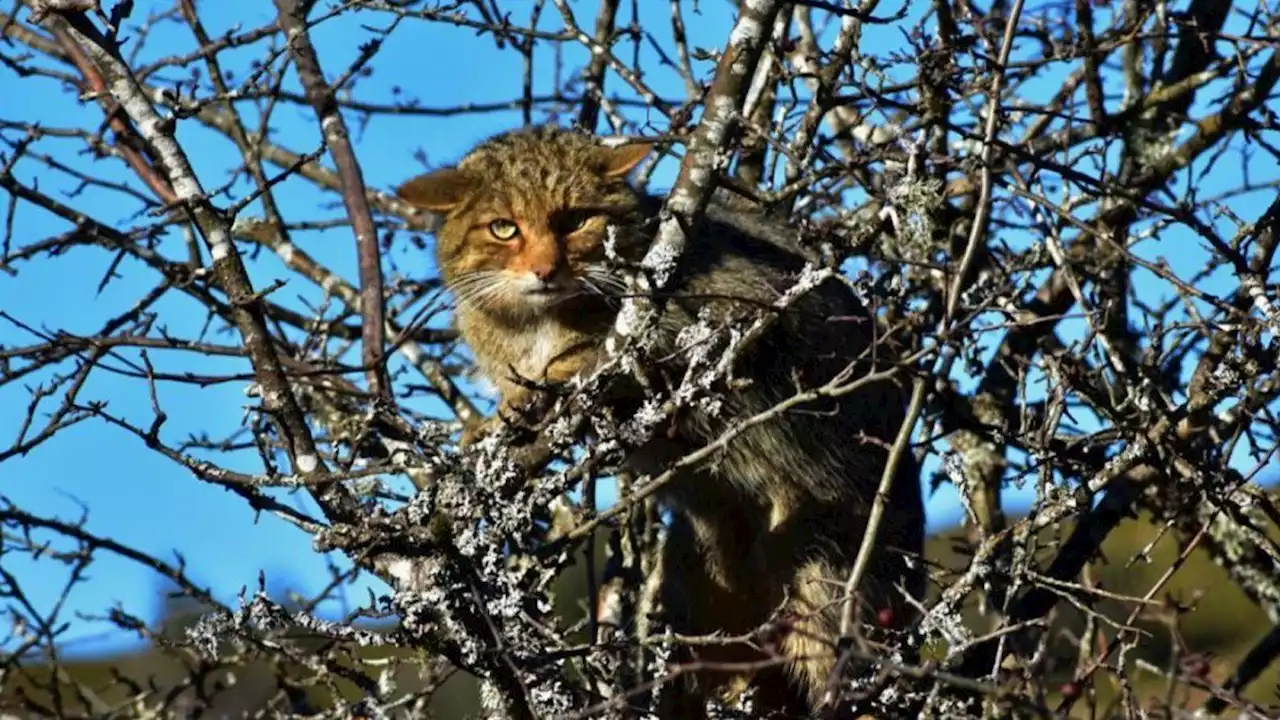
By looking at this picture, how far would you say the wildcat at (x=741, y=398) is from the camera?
19.2 ft

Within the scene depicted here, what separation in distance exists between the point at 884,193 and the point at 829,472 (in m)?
1.36

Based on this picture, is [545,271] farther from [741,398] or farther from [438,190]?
[741,398]

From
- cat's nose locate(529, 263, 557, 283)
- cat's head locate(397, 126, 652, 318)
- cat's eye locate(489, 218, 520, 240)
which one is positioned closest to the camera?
cat's nose locate(529, 263, 557, 283)


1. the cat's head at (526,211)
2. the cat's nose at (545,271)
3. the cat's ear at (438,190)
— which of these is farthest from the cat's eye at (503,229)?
the cat's nose at (545,271)

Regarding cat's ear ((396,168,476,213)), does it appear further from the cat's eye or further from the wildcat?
the cat's eye

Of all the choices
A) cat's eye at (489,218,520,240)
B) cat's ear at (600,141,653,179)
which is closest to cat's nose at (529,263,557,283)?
cat's eye at (489,218,520,240)

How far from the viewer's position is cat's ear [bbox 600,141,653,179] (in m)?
6.01

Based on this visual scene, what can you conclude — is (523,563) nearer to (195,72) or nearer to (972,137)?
(972,137)

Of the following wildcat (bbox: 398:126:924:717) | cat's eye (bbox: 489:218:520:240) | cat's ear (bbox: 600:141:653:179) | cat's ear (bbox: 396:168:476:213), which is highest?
cat's ear (bbox: 396:168:476:213)

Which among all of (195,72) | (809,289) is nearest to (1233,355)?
(809,289)

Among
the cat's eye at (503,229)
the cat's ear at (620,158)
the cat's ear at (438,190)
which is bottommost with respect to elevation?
the cat's eye at (503,229)

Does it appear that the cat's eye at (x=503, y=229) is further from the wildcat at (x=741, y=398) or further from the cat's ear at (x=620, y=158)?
the cat's ear at (x=620, y=158)

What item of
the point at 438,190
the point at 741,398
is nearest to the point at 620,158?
the point at 438,190

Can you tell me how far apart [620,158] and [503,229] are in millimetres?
515
